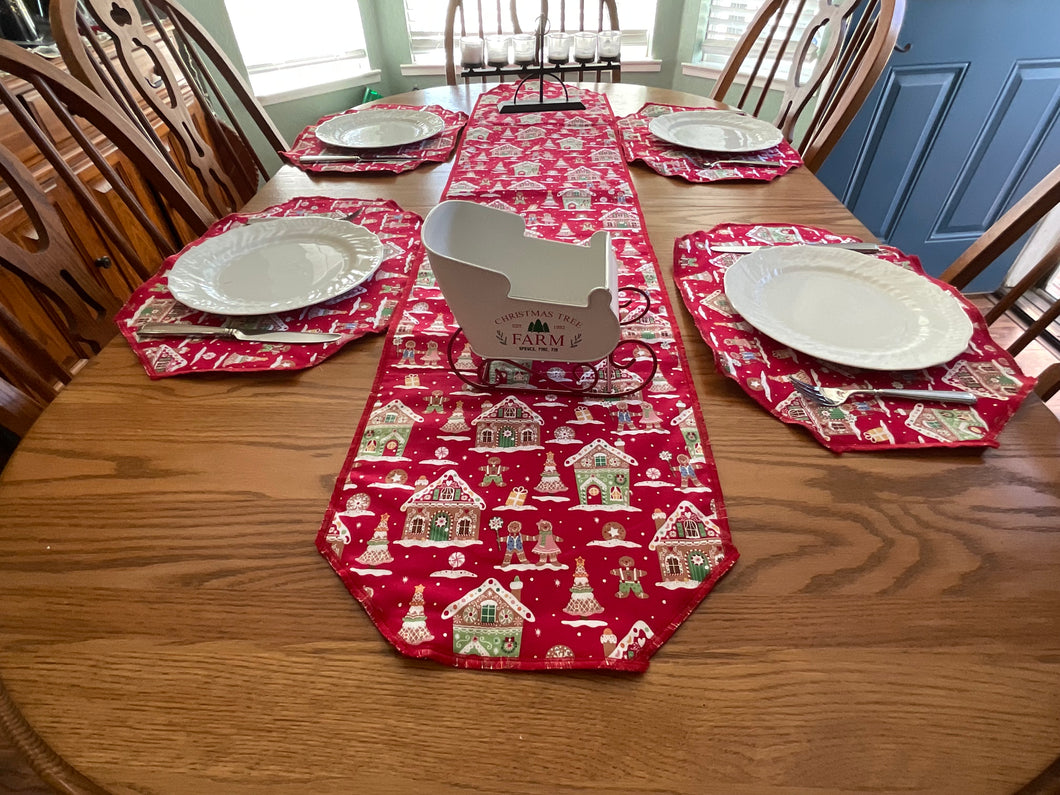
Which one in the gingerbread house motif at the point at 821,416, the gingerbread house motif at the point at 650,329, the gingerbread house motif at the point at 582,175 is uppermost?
the gingerbread house motif at the point at 821,416

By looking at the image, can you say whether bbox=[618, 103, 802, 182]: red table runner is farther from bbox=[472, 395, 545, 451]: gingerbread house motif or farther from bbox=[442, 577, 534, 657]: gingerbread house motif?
bbox=[442, 577, 534, 657]: gingerbread house motif

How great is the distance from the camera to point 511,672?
1.26 feet

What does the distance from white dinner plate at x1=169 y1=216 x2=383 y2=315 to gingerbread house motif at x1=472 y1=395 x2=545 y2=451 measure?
0.90 feet

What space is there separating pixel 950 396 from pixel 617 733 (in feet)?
1.47

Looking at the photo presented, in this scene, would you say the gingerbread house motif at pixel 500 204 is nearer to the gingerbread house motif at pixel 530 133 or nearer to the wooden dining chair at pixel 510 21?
the gingerbread house motif at pixel 530 133

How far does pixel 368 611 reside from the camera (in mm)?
416

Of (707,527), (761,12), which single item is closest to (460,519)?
(707,527)

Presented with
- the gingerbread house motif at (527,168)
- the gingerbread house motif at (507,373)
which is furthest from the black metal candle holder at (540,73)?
the gingerbread house motif at (507,373)

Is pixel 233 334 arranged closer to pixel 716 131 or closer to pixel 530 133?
pixel 530 133

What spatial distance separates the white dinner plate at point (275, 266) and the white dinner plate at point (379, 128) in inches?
15.2

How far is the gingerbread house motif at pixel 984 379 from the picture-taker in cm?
56

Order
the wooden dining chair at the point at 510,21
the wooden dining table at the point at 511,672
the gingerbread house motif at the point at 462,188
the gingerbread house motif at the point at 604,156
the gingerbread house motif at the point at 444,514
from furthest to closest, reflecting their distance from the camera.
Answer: the wooden dining chair at the point at 510,21 < the gingerbread house motif at the point at 604,156 < the gingerbread house motif at the point at 462,188 < the gingerbread house motif at the point at 444,514 < the wooden dining table at the point at 511,672

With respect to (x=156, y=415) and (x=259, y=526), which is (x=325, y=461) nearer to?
(x=259, y=526)

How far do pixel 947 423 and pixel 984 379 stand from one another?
9 cm
